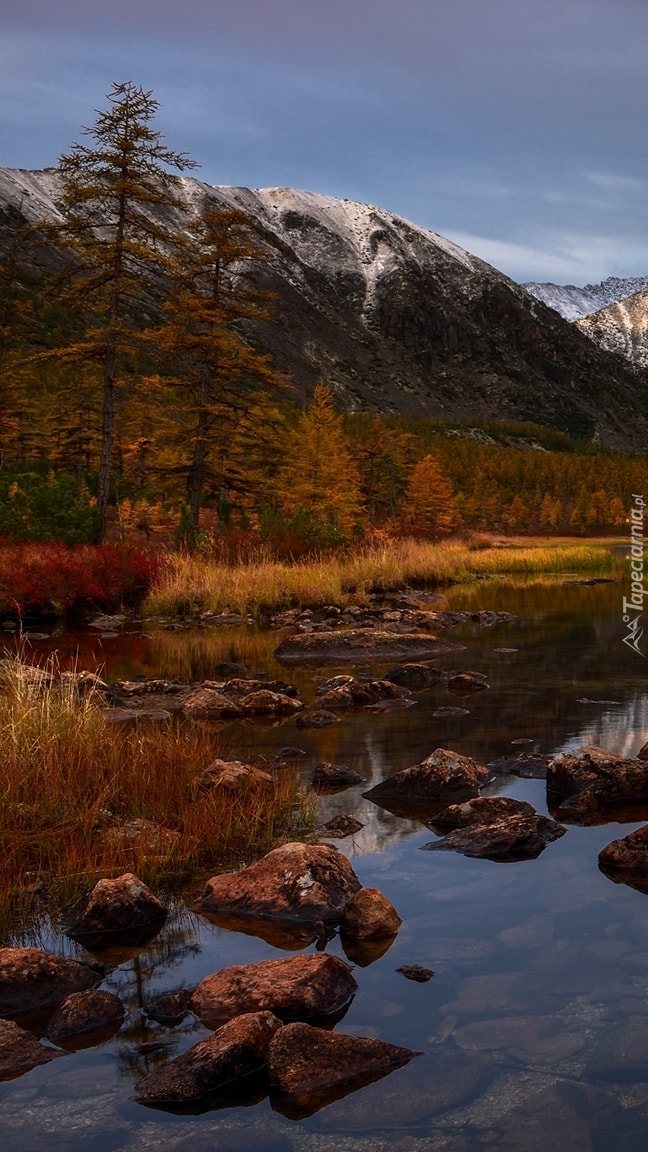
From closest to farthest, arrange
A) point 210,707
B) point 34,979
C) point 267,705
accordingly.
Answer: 1. point 34,979
2. point 210,707
3. point 267,705

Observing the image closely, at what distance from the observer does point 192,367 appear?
33688mm

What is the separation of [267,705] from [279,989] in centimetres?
705

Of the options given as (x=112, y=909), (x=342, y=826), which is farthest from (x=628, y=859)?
(x=112, y=909)

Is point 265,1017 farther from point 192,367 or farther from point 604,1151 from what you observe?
point 192,367

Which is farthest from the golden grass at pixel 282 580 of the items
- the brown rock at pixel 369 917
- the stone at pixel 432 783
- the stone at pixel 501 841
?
the brown rock at pixel 369 917

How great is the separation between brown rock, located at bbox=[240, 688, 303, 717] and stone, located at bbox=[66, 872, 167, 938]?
5837 mm

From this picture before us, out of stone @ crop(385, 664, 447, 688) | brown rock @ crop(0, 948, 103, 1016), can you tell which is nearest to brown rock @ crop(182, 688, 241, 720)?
stone @ crop(385, 664, 447, 688)

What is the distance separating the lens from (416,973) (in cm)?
482

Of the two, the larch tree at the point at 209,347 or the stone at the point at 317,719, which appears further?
the larch tree at the point at 209,347

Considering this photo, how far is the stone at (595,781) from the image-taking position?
7.58 m

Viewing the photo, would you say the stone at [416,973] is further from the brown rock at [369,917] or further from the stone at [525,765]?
the stone at [525,765]

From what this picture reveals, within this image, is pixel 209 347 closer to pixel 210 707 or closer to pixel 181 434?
pixel 181 434

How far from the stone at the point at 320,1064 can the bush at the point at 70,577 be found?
1656 centimetres

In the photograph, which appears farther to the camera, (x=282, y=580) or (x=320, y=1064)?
(x=282, y=580)
